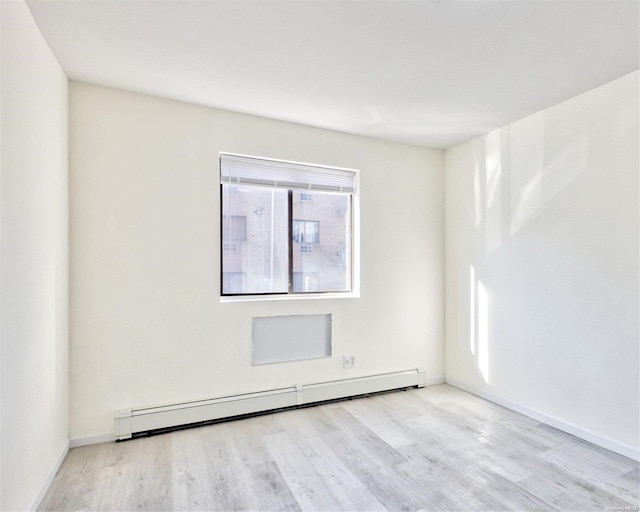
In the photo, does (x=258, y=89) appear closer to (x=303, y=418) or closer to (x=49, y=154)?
(x=49, y=154)

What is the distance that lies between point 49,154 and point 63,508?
1.89 metres

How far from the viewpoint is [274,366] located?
118 inches

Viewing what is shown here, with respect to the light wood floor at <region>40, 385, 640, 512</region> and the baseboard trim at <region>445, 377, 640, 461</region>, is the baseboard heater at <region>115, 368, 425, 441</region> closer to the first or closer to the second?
the light wood floor at <region>40, 385, 640, 512</region>

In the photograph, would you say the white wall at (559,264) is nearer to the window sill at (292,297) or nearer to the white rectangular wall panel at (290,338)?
the window sill at (292,297)

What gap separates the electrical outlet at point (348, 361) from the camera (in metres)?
3.29

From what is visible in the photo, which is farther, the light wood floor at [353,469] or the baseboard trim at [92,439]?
the baseboard trim at [92,439]

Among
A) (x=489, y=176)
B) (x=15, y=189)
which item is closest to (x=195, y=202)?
(x=15, y=189)

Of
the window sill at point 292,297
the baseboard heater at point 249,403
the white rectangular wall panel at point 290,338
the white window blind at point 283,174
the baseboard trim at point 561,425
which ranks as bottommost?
the baseboard trim at point 561,425

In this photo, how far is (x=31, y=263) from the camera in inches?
69.6

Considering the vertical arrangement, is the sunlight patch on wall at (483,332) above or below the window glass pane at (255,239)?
below

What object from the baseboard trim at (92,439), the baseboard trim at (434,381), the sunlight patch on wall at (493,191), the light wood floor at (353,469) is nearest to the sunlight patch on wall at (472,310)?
the sunlight patch on wall at (493,191)

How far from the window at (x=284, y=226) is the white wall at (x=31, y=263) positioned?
113 cm

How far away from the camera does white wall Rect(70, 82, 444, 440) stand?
2.43m

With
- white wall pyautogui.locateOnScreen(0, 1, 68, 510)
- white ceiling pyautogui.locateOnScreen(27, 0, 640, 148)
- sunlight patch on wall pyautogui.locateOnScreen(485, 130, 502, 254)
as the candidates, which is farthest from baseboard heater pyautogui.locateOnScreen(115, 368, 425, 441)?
white ceiling pyautogui.locateOnScreen(27, 0, 640, 148)
